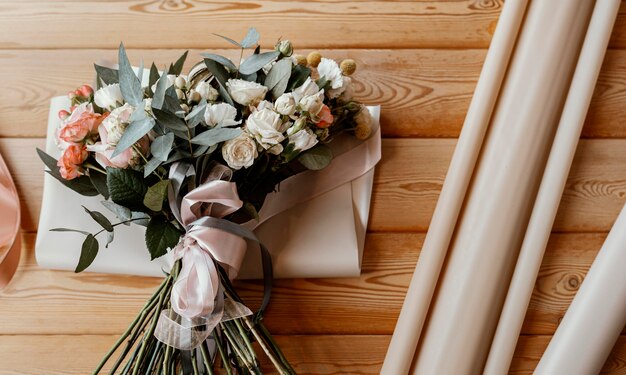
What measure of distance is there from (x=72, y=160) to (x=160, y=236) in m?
0.15

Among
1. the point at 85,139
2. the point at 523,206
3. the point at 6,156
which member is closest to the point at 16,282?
the point at 6,156

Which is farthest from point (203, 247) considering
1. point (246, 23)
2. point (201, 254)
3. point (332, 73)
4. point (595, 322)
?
point (595, 322)

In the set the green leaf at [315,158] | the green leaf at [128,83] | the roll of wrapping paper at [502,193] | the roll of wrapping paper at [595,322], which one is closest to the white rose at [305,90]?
the green leaf at [315,158]

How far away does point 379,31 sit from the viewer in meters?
1.05

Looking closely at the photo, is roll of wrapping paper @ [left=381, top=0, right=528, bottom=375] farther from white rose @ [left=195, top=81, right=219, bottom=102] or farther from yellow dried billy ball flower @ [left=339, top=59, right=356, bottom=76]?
white rose @ [left=195, top=81, right=219, bottom=102]

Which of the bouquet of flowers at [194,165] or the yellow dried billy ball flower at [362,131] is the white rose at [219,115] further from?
the yellow dried billy ball flower at [362,131]

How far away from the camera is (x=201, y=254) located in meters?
0.80

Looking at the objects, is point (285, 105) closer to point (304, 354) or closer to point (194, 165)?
point (194, 165)

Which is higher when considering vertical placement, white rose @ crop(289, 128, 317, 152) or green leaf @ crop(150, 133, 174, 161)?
white rose @ crop(289, 128, 317, 152)

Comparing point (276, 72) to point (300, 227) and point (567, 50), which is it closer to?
point (300, 227)

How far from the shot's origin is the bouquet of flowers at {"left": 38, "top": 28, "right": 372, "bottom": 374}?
772 mm

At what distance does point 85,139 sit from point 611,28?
0.83m

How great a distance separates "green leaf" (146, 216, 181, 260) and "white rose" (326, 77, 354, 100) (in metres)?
Result: 0.31

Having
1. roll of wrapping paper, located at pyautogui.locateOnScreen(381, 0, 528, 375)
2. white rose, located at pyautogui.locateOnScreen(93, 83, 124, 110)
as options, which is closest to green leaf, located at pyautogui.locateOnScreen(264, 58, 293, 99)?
white rose, located at pyautogui.locateOnScreen(93, 83, 124, 110)
